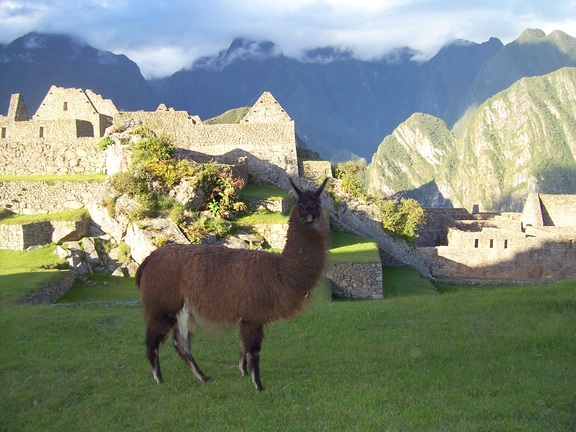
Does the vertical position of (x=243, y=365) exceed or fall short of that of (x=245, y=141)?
it falls short

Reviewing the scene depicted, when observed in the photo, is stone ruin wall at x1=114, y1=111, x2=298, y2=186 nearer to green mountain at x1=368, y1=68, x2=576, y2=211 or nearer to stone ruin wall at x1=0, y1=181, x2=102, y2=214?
stone ruin wall at x1=0, y1=181, x2=102, y2=214

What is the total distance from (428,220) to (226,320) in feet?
89.2

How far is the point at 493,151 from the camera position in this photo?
466 feet

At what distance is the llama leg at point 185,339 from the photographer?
5.62 m

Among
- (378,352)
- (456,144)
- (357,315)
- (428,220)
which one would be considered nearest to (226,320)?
(378,352)

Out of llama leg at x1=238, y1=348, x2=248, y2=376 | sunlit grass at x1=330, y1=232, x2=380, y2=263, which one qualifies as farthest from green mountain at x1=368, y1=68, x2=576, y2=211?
llama leg at x1=238, y1=348, x2=248, y2=376

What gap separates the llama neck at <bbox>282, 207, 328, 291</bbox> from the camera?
210 inches

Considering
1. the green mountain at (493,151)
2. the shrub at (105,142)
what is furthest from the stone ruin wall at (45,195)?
the green mountain at (493,151)

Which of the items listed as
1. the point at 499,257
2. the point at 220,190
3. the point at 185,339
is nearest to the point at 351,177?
the point at 499,257

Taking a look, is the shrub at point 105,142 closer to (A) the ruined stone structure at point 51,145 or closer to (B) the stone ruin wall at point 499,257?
(A) the ruined stone structure at point 51,145

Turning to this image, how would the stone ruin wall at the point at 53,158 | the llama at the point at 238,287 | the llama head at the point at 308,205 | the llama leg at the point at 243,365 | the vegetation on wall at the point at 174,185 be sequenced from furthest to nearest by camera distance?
the stone ruin wall at the point at 53,158 < the vegetation on wall at the point at 174,185 < the llama leg at the point at 243,365 < the llama at the point at 238,287 < the llama head at the point at 308,205

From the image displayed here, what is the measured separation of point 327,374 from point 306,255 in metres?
1.31

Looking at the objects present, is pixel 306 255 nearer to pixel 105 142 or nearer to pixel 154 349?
pixel 154 349

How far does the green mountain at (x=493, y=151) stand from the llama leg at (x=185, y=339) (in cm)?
12040
